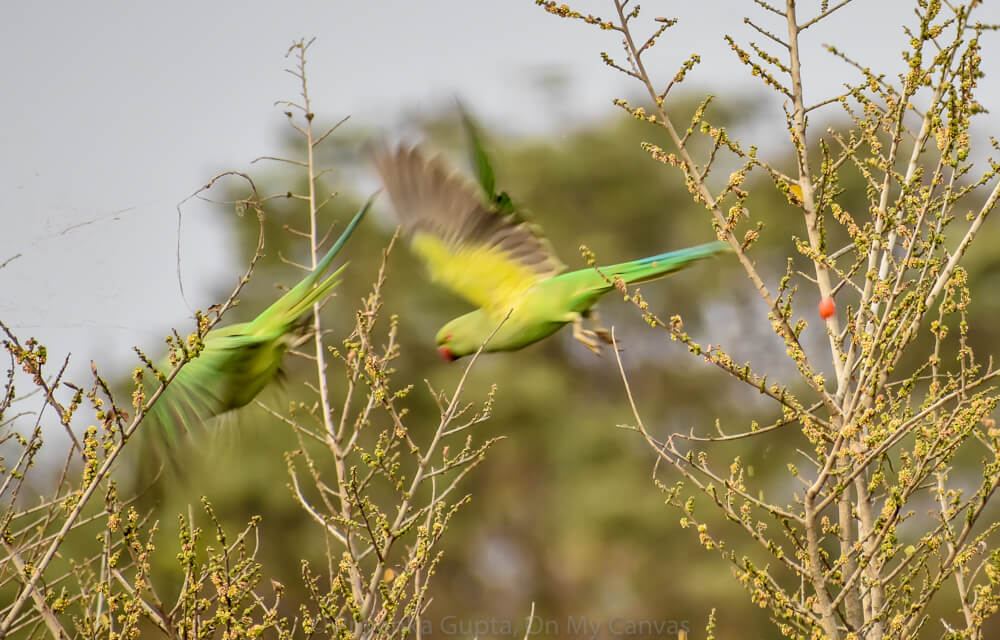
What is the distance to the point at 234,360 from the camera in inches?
148

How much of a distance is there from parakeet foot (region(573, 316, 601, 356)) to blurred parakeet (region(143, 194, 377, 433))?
79 centimetres

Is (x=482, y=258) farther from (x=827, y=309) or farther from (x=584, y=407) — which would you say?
(x=584, y=407)

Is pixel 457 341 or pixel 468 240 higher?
pixel 468 240

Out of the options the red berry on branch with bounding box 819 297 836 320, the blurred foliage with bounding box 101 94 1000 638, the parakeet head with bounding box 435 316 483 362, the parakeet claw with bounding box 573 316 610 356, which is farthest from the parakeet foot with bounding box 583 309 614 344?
the blurred foliage with bounding box 101 94 1000 638

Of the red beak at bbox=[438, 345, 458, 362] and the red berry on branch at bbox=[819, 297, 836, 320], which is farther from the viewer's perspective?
the red beak at bbox=[438, 345, 458, 362]

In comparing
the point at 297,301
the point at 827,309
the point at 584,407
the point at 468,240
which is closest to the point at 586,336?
the point at 468,240

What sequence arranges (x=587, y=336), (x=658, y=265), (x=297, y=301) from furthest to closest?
1. (x=297, y=301)
2. (x=587, y=336)
3. (x=658, y=265)

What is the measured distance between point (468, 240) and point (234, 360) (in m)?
0.89

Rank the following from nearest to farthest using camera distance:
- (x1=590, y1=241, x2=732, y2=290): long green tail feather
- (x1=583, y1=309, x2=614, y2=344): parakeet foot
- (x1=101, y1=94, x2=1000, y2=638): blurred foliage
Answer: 1. (x1=590, y1=241, x2=732, y2=290): long green tail feather
2. (x1=583, y1=309, x2=614, y2=344): parakeet foot
3. (x1=101, y1=94, x2=1000, y2=638): blurred foliage

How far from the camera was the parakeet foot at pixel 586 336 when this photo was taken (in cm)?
353

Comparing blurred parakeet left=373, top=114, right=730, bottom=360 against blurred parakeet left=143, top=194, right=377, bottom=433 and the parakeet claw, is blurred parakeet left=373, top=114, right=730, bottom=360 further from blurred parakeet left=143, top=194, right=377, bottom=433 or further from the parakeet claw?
blurred parakeet left=143, top=194, right=377, bottom=433

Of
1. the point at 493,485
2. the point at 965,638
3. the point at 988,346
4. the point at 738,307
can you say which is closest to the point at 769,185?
the point at 738,307

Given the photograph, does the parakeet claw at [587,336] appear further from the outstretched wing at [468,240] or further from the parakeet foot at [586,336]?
the outstretched wing at [468,240]

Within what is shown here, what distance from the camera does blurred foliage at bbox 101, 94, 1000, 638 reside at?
16.4 m
